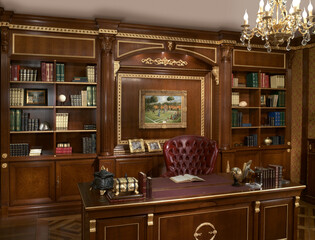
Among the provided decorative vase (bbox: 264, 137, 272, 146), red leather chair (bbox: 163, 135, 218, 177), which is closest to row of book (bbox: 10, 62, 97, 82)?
red leather chair (bbox: 163, 135, 218, 177)

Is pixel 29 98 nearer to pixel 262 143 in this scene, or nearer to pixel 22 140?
pixel 22 140

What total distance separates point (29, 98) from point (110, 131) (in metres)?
1.30

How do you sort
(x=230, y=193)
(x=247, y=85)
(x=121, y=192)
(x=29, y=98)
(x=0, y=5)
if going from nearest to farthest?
(x=121, y=192), (x=230, y=193), (x=0, y=5), (x=29, y=98), (x=247, y=85)

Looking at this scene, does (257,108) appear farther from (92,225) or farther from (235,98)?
(92,225)

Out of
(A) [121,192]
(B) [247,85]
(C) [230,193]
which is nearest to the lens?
(A) [121,192]

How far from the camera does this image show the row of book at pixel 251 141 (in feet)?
18.0

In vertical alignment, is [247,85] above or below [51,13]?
below

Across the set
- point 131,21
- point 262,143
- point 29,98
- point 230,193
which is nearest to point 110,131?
point 29,98

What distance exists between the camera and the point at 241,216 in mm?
2895

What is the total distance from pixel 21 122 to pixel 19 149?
0.39 meters

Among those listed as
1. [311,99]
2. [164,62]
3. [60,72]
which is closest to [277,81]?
[311,99]

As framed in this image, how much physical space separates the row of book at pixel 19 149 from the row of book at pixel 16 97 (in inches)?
23.0

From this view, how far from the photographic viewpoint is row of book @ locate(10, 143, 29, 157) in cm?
433

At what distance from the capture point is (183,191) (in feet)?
9.27
